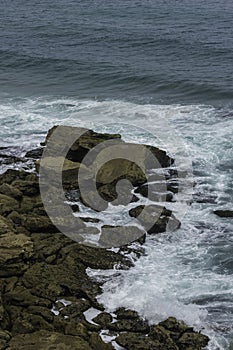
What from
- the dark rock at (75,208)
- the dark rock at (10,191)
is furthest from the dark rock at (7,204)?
the dark rock at (75,208)

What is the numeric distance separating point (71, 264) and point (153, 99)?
54.0ft

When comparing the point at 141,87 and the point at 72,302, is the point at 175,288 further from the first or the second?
the point at 141,87

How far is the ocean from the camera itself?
1474cm

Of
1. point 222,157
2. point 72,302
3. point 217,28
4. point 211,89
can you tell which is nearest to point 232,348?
point 72,302

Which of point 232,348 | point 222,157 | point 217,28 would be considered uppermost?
point 217,28

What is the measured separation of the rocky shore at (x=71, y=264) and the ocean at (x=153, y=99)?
1.57ft

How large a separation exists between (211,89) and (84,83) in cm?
761

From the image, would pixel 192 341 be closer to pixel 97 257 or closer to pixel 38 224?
pixel 97 257

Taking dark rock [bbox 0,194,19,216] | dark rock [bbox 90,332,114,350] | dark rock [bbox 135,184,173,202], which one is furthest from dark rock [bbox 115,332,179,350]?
dark rock [bbox 135,184,173,202]

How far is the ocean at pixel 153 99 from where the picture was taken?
1474 cm

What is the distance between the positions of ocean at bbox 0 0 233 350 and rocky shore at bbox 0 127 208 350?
1.57 ft

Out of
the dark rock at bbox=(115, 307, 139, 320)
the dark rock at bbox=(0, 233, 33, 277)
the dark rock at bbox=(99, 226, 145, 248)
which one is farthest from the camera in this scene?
the dark rock at bbox=(99, 226, 145, 248)

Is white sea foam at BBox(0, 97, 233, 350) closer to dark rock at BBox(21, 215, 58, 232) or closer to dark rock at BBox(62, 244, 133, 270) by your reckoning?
dark rock at BBox(62, 244, 133, 270)

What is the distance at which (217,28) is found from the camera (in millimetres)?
41312
